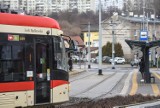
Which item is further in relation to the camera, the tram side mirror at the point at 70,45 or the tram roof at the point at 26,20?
the tram side mirror at the point at 70,45

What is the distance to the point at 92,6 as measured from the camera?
8681 centimetres

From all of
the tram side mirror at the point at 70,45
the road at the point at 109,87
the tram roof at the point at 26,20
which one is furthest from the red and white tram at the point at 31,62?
the road at the point at 109,87

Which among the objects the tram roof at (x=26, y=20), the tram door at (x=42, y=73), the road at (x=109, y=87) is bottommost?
the road at (x=109, y=87)

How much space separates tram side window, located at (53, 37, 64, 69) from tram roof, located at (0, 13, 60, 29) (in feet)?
1.72

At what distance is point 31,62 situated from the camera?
563 inches

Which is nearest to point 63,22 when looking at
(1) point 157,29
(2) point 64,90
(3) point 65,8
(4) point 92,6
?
(3) point 65,8

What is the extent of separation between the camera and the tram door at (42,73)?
14.5 metres

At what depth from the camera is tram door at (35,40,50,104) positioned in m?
14.5

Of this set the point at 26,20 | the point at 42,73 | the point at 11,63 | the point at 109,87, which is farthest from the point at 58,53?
the point at 109,87

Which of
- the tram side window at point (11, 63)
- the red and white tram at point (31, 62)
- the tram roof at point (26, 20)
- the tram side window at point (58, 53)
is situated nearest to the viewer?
the tram side window at point (11, 63)

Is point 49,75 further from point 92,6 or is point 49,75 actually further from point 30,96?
point 92,6

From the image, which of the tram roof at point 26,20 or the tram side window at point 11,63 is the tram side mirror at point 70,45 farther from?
the tram side window at point 11,63

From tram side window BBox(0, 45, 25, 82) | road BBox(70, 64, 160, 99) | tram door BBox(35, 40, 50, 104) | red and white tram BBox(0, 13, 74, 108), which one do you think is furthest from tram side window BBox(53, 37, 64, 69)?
road BBox(70, 64, 160, 99)

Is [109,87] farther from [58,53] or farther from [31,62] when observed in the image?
[31,62]
